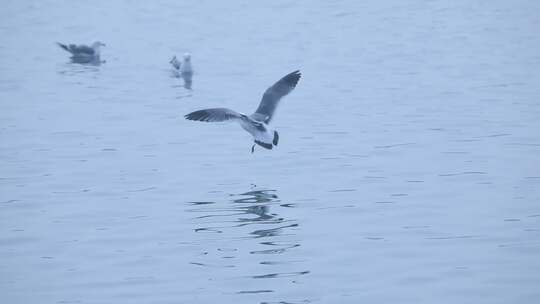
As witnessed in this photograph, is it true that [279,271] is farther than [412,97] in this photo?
No

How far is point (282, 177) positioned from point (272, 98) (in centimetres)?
160

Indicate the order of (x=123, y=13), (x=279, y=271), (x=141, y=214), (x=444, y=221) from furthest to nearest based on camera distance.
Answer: (x=123, y=13)
(x=141, y=214)
(x=444, y=221)
(x=279, y=271)

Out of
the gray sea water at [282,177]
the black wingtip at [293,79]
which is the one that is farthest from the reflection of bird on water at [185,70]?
the black wingtip at [293,79]

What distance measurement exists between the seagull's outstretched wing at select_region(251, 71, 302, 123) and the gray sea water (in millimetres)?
791

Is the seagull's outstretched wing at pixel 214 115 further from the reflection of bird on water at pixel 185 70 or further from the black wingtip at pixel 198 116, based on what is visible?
the reflection of bird on water at pixel 185 70

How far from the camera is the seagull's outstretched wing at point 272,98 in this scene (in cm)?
1416

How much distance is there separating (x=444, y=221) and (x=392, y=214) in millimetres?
664

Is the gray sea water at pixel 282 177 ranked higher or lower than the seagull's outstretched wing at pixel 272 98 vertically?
lower

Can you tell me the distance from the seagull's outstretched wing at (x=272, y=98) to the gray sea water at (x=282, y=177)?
79 centimetres

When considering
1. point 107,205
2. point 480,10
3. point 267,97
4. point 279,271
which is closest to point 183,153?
point 267,97

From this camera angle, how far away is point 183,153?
1529cm

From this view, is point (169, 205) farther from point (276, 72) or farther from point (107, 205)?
point (276, 72)

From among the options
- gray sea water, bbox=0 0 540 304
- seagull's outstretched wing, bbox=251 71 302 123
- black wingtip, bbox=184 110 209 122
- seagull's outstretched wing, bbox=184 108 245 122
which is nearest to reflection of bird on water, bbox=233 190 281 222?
gray sea water, bbox=0 0 540 304

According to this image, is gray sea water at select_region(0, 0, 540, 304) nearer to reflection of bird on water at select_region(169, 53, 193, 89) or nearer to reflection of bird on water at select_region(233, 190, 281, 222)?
reflection of bird on water at select_region(233, 190, 281, 222)
